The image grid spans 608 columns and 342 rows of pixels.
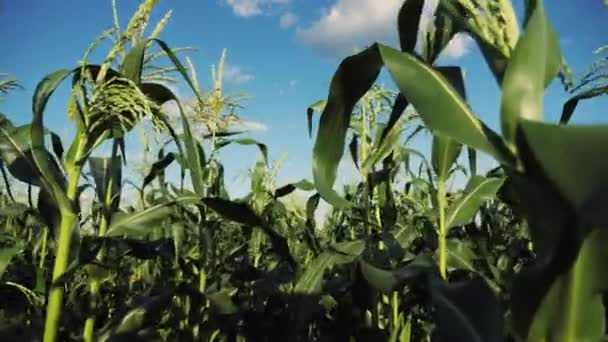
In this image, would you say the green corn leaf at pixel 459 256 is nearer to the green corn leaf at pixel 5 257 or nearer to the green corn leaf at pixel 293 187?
the green corn leaf at pixel 293 187

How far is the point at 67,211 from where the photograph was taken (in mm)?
2568

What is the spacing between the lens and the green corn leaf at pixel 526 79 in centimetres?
154

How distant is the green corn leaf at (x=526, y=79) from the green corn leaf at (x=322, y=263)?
174 centimetres

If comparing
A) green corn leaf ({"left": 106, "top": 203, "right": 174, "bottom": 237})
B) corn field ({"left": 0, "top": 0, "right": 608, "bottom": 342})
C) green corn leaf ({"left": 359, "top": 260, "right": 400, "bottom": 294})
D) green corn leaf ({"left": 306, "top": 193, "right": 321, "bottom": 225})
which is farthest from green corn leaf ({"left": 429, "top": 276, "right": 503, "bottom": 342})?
green corn leaf ({"left": 306, "top": 193, "right": 321, "bottom": 225})

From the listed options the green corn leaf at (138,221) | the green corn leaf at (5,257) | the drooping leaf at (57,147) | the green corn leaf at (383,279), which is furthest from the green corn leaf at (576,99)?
the drooping leaf at (57,147)

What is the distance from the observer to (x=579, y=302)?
1492 millimetres

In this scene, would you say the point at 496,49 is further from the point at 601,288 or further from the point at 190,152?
the point at 190,152

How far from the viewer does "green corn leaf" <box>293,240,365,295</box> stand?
3.05m

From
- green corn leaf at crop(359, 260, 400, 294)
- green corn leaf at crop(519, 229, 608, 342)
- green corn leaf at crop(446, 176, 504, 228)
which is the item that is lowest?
green corn leaf at crop(519, 229, 608, 342)

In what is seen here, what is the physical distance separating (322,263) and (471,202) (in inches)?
48.0

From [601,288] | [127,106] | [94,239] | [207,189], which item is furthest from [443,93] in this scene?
[207,189]

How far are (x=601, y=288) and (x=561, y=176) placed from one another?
36cm

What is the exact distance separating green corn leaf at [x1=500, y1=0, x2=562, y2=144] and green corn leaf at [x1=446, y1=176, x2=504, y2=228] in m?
2.23

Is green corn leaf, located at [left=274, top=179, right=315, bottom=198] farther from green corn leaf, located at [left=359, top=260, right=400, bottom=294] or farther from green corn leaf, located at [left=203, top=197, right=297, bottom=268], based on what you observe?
green corn leaf, located at [left=359, top=260, right=400, bottom=294]
